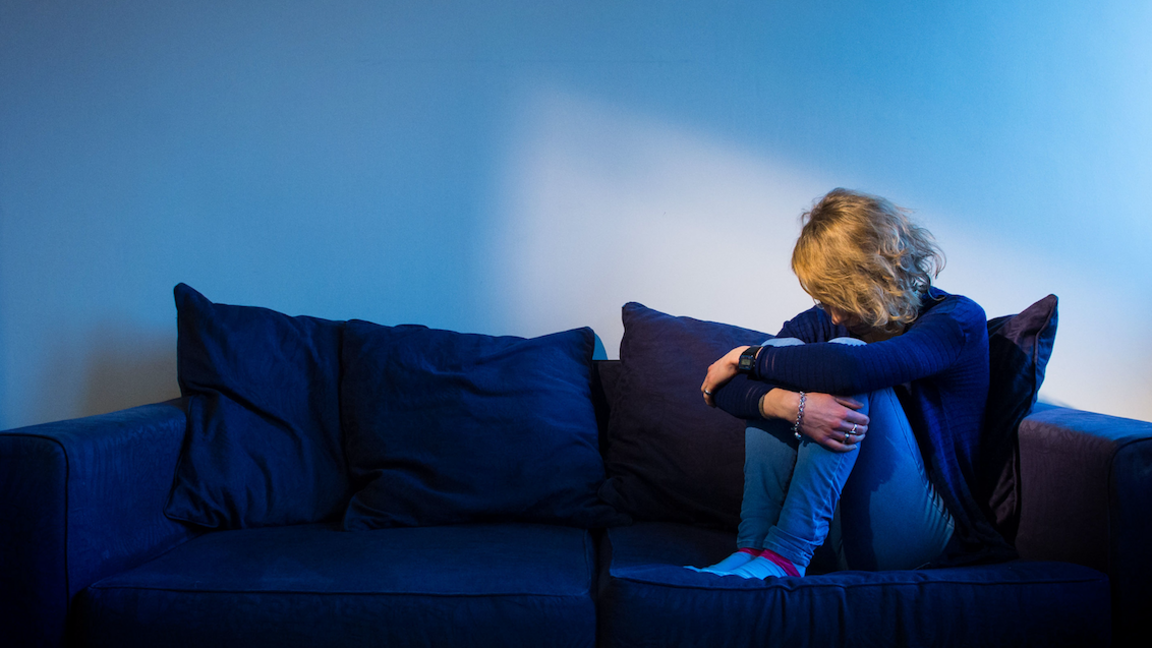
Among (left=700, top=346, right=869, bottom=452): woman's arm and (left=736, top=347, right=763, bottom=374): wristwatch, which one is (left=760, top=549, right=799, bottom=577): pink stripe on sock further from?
(left=736, top=347, right=763, bottom=374): wristwatch

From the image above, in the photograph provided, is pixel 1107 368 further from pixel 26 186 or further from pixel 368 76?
pixel 26 186

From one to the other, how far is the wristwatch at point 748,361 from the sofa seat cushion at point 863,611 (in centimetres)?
42

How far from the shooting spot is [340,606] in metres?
1.24

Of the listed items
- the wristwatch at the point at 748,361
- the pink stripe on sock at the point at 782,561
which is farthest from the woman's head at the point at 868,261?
the pink stripe on sock at the point at 782,561

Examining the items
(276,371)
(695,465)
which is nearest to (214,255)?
(276,371)

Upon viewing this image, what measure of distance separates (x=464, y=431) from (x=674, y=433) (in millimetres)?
484

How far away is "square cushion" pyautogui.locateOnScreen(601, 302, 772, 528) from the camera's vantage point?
1.68 metres

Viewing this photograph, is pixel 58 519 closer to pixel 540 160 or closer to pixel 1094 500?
pixel 540 160

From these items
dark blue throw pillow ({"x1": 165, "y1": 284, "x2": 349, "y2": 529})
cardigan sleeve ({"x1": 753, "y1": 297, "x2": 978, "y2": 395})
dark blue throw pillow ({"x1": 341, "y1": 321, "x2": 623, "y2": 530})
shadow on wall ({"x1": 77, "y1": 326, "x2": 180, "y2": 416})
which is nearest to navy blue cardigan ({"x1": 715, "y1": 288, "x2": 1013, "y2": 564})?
cardigan sleeve ({"x1": 753, "y1": 297, "x2": 978, "y2": 395})

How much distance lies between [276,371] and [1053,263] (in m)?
2.12

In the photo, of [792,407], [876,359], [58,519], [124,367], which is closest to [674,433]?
[792,407]

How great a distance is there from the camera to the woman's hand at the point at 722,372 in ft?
5.03

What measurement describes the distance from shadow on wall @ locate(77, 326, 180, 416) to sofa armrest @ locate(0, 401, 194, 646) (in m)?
0.78

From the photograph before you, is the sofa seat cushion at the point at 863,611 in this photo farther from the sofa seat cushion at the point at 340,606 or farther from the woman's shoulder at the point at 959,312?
the woman's shoulder at the point at 959,312
